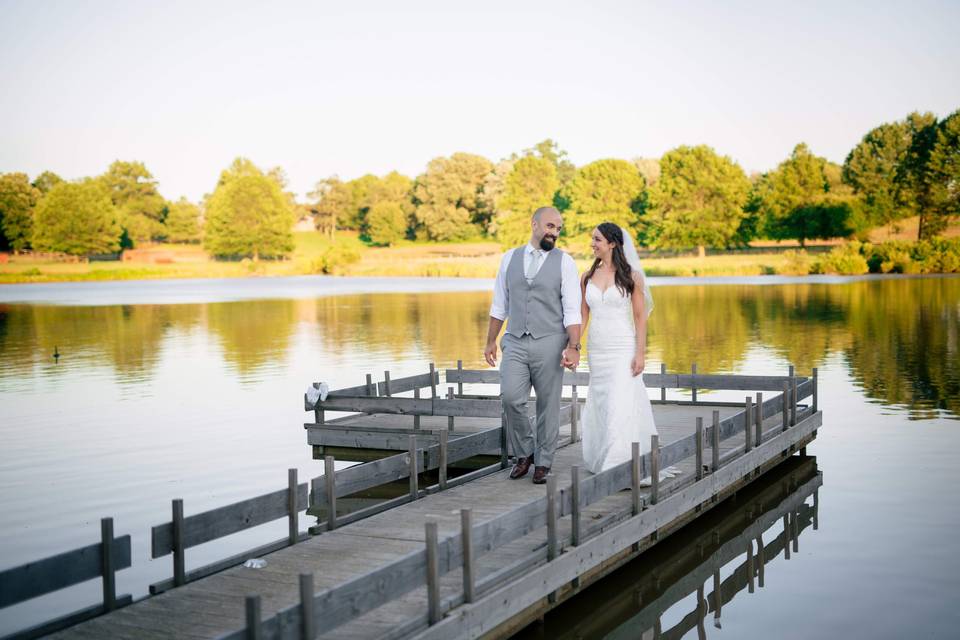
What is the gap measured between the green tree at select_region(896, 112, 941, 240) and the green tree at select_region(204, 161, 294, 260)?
66277mm

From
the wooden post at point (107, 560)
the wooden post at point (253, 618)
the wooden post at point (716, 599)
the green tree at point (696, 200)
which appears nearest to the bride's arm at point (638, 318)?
the wooden post at point (716, 599)

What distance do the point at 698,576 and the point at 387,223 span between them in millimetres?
119519

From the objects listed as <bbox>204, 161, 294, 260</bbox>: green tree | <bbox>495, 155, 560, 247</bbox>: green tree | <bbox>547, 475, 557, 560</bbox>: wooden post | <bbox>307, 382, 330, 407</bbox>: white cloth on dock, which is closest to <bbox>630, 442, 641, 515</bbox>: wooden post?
<bbox>547, 475, 557, 560</bbox>: wooden post

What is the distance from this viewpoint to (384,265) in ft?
332

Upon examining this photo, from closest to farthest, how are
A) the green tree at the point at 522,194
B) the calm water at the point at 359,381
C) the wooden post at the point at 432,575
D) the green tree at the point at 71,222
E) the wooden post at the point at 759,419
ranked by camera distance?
1. the wooden post at the point at 432,575
2. the calm water at the point at 359,381
3. the wooden post at the point at 759,419
4. the green tree at the point at 71,222
5. the green tree at the point at 522,194

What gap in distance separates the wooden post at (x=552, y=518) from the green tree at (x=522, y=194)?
349 ft

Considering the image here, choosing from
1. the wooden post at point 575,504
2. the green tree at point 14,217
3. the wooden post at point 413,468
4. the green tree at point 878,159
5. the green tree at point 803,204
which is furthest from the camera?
the green tree at point 14,217

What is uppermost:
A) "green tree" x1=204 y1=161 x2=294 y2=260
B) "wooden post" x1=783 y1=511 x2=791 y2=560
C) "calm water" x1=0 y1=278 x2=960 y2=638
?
"green tree" x1=204 y1=161 x2=294 y2=260

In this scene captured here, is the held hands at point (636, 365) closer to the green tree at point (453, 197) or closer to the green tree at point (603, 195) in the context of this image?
the green tree at point (603, 195)

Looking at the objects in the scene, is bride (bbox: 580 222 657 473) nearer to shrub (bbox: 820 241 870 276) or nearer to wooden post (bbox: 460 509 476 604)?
wooden post (bbox: 460 509 476 604)

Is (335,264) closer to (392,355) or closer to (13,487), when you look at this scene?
(392,355)

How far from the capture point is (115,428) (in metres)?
18.4

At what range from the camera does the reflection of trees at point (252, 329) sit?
2959cm

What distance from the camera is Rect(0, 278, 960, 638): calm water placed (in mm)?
9438
